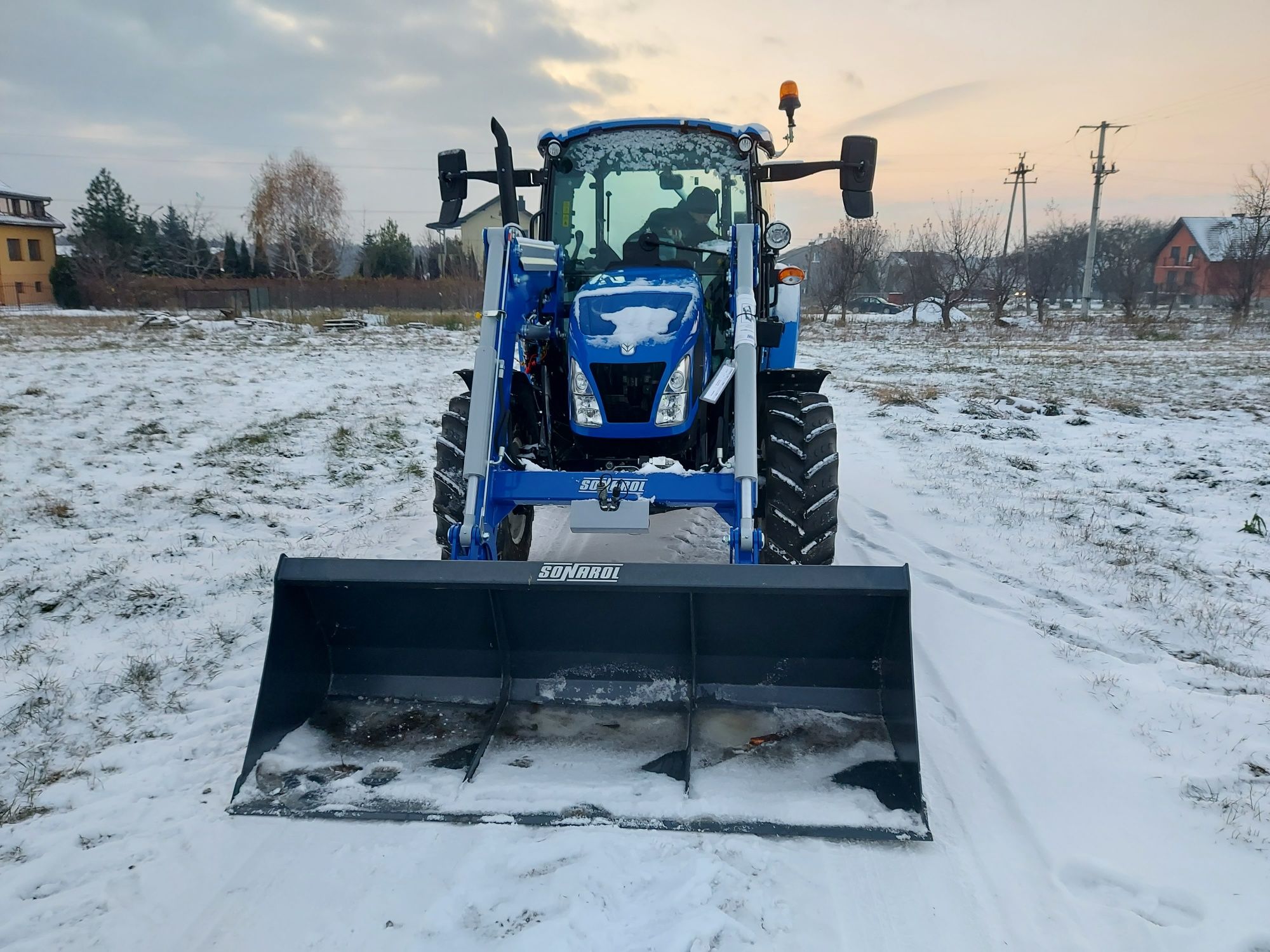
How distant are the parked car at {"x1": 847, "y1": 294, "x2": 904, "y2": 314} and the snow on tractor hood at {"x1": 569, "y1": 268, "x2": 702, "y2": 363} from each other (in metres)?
48.2

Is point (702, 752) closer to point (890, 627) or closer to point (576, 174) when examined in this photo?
point (890, 627)

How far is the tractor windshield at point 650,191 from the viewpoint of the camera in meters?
4.90

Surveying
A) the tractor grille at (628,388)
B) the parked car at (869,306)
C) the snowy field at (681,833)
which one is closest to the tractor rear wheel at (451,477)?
the tractor grille at (628,388)

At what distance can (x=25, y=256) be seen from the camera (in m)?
47.9

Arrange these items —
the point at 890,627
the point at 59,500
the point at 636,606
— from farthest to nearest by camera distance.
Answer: the point at 59,500 → the point at 636,606 → the point at 890,627

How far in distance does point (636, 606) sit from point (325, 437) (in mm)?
6906

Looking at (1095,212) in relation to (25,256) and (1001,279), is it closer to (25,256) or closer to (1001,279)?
(1001,279)

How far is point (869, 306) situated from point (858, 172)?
163 ft

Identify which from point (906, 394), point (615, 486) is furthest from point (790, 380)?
point (906, 394)

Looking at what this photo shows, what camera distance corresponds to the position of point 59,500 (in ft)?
20.7

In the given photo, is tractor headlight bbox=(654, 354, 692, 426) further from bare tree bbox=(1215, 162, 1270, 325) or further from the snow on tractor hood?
bare tree bbox=(1215, 162, 1270, 325)

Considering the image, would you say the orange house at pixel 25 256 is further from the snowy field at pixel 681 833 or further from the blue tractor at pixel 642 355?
the blue tractor at pixel 642 355

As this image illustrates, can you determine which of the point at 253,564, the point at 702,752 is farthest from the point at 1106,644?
the point at 253,564

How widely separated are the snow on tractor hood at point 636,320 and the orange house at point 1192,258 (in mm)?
56922
